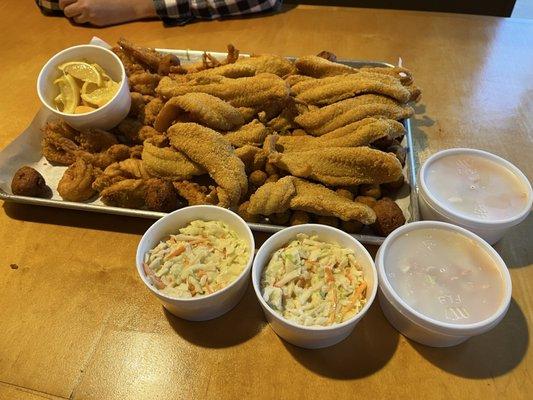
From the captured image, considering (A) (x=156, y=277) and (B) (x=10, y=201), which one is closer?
(A) (x=156, y=277)

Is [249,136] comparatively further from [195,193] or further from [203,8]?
[203,8]

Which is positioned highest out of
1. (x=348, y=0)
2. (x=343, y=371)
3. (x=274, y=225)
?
(x=348, y=0)

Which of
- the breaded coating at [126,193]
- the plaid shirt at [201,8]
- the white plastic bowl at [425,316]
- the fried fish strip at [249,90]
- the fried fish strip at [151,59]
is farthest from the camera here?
the plaid shirt at [201,8]

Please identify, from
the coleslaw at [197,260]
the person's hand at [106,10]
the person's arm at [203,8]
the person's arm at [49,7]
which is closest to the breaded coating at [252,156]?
the coleslaw at [197,260]

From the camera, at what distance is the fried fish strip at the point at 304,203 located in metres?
1.22

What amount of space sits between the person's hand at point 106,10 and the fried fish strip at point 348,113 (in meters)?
1.28

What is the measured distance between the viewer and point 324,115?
4.62ft

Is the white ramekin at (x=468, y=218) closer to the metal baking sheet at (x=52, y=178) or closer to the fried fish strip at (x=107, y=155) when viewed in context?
the metal baking sheet at (x=52, y=178)

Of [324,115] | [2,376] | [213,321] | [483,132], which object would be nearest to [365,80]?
[324,115]

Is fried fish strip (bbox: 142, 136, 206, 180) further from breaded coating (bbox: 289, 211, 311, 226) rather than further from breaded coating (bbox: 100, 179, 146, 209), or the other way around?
breaded coating (bbox: 289, 211, 311, 226)

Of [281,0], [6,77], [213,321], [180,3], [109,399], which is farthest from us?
[281,0]

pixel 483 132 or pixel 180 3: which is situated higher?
pixel 180 3

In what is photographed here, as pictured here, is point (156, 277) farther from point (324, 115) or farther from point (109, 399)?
point (324, 115)

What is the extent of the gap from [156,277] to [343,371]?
1.67 ft
